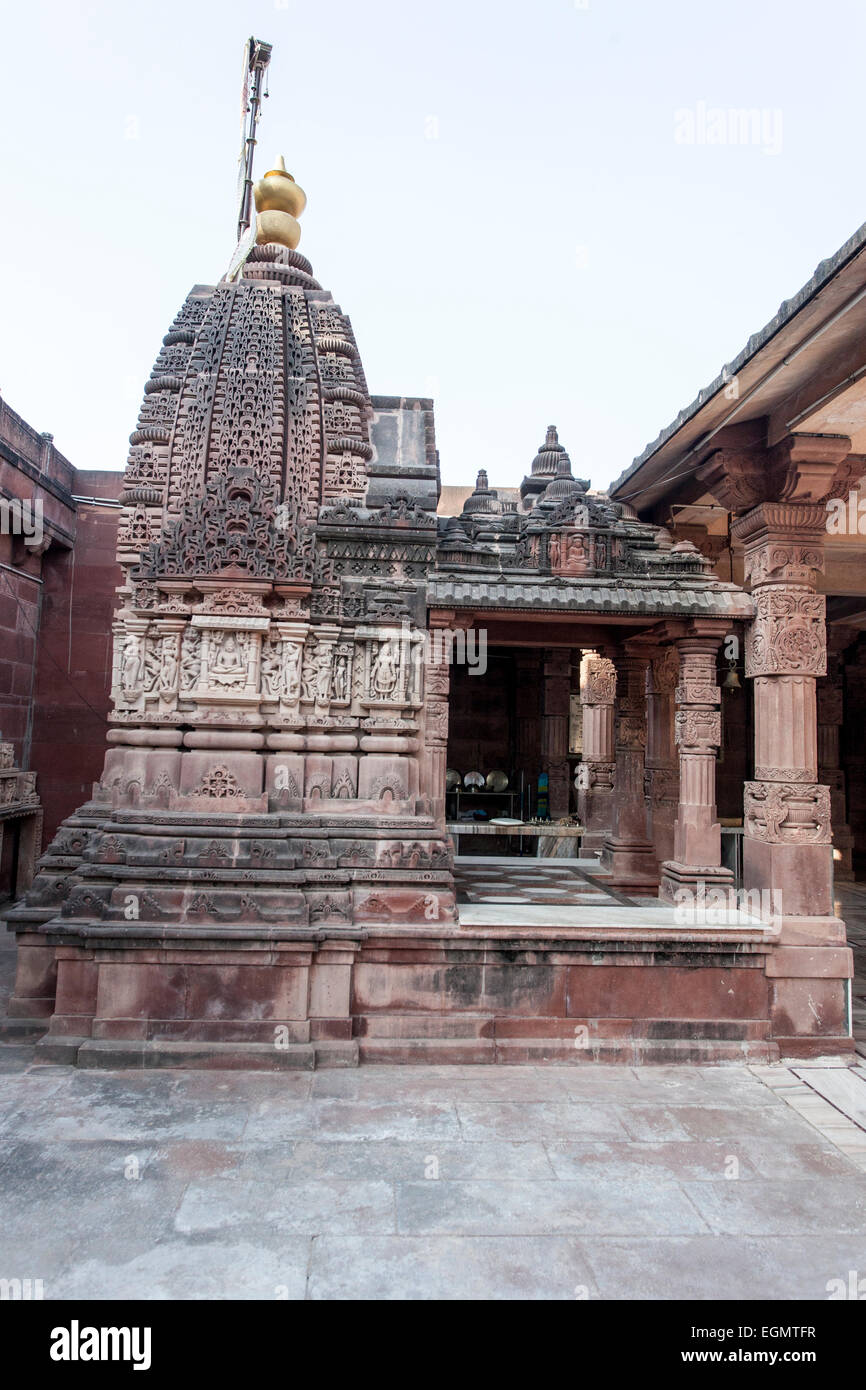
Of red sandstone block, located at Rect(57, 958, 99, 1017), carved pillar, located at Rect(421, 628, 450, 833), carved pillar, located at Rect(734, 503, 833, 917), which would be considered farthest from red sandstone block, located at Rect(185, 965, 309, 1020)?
carved pillar, located at Rect(734, 503, 833, 917)

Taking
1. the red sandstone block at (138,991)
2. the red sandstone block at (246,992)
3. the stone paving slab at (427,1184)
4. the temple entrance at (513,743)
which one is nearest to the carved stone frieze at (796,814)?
the stone paving slab at (427,1184)

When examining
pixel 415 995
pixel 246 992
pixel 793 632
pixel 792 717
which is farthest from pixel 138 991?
pixel 793 632

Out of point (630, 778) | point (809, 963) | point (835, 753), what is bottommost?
point (809, 963)

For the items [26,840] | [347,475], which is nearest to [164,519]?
[347,475]

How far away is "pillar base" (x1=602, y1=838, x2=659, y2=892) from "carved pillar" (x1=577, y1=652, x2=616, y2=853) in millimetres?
2112

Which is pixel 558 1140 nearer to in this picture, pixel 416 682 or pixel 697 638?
pixel 416 682

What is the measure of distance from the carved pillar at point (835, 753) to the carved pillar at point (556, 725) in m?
5.36

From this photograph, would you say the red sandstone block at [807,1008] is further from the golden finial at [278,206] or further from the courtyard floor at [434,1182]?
the golden finial at [278,206]

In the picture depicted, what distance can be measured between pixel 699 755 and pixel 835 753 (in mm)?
11790

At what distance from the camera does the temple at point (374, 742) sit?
6324mm

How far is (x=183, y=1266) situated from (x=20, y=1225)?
37.8 inches

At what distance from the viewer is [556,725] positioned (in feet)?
62.2

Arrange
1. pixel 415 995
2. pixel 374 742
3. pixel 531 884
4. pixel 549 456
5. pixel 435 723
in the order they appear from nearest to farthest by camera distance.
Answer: pixel 415 995, pixel 374 742, pixel 435 723, pixel 531 884, pixel 549 456

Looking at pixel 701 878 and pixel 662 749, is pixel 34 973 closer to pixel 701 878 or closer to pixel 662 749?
pixel 701 878
